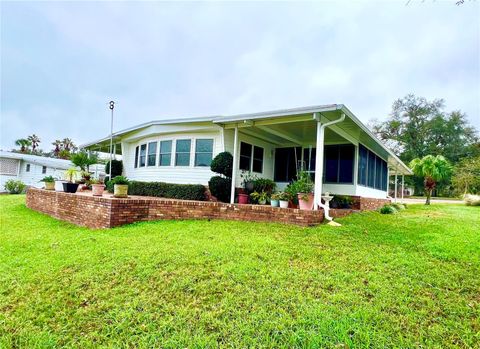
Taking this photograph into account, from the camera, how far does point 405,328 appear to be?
260cm

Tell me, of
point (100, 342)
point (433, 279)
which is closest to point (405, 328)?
point (433, 279)

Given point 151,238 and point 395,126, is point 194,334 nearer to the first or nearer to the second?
point 151,238

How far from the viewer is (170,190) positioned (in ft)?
33.4

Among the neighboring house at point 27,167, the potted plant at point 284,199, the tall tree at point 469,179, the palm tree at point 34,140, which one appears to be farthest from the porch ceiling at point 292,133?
the palm tree at point 34,140

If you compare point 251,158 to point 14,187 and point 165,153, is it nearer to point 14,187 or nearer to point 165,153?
point 165,153

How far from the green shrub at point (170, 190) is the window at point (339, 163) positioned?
5044mm

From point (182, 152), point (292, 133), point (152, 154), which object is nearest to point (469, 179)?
point (292, 133)

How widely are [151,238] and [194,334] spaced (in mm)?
3031

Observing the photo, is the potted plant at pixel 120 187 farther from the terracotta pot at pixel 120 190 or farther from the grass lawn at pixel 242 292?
the grass lawn at pixel 242 292

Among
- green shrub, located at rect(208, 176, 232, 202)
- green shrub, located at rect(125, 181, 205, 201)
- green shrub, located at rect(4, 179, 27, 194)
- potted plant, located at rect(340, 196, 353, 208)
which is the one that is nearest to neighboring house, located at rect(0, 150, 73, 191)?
green shrub, located at rect(4, 179, 27, 194)

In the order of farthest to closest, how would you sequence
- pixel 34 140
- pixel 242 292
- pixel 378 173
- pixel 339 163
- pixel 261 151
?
pixel 34 140 → pixel 378 173 → pixel 261 151 → pixel 339 163 → pixel 242 292

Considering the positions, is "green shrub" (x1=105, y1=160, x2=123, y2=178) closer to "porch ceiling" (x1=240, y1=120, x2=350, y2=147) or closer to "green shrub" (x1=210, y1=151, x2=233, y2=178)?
"green shrub" (x1=210, y1=151, x2=233, y2=178)

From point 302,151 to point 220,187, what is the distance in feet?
14.0

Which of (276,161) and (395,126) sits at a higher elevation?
(395,126)
